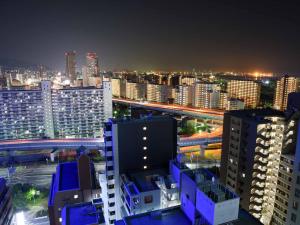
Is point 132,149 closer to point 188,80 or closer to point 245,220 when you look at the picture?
point 245,220

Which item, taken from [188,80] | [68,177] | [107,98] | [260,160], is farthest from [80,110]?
[188,80]

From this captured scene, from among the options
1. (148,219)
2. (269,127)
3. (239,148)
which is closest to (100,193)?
(148,219)

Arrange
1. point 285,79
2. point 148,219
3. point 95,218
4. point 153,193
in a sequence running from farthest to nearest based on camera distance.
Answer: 1. point 285,79
2. point 153,193
3. point 95,218
4. point 148,219

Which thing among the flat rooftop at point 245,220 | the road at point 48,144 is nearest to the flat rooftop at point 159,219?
the flat rooftop at point 245,220

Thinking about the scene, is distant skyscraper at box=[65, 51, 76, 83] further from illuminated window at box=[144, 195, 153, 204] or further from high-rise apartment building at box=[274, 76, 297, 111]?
illuminated window at box=[144, 195, 153, 204]

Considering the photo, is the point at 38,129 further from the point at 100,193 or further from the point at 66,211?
the point at 66,211

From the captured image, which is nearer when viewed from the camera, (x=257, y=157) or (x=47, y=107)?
(x=257, y=157)

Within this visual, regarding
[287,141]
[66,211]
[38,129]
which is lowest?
[38,129]

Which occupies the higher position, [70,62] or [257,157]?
[70,62]

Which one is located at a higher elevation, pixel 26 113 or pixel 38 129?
pixel 26 113
